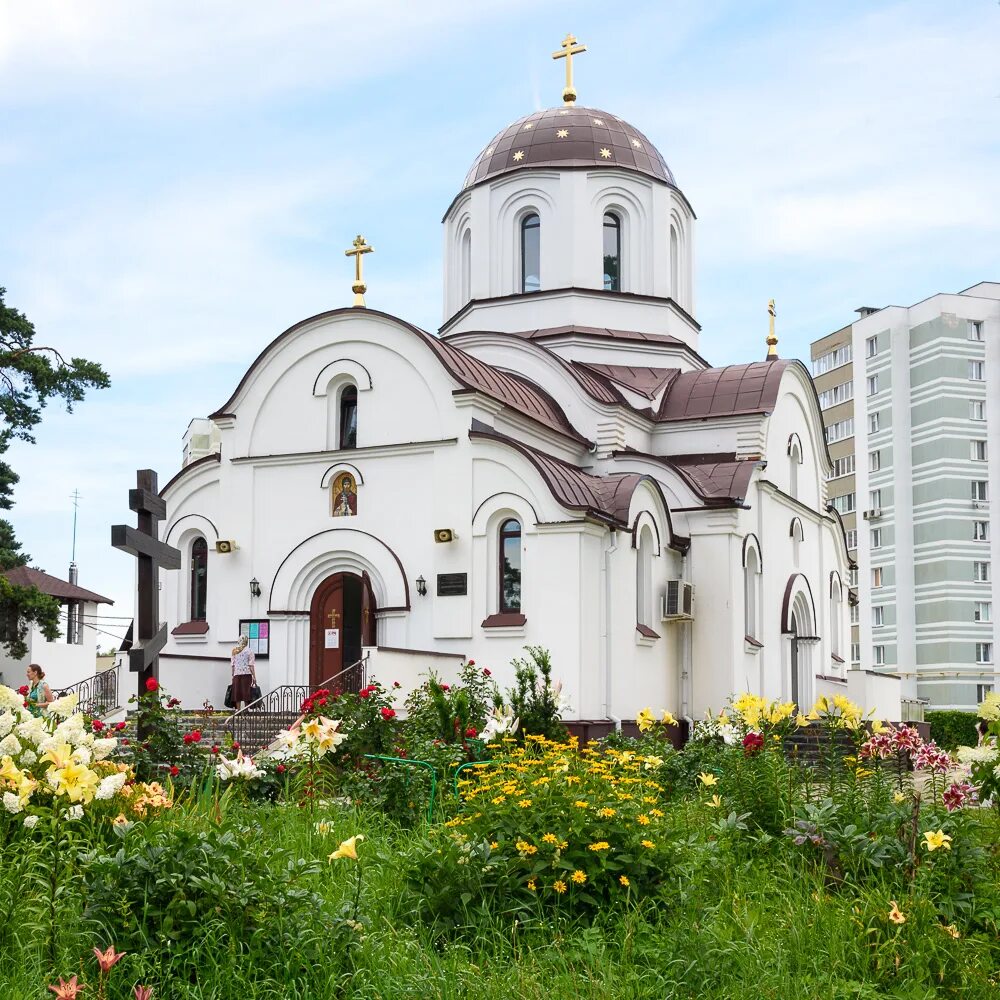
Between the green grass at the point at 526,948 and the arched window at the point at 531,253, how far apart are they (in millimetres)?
18069

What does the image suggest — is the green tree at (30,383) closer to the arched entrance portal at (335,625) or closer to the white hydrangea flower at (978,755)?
the arched entrance portal at (335,625)

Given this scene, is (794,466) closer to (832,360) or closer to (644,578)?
(644,578)

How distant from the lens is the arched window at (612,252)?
24.4m

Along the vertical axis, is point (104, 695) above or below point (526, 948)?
above

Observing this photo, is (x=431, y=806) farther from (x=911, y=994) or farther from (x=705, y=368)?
(x=705, y=368)

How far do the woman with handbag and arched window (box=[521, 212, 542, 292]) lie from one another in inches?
365

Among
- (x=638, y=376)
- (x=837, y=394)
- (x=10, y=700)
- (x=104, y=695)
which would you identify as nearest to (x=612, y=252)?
(x=638, y=376)

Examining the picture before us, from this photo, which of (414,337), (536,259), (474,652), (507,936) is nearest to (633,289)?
(536,259)

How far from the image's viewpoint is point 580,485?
18.7 m

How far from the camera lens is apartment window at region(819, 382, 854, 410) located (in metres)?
54.2

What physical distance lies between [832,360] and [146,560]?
47.9 meters

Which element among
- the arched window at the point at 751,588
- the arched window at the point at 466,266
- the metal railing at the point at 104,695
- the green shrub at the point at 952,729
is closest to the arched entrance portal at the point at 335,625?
the metal railing at the point at 104,695

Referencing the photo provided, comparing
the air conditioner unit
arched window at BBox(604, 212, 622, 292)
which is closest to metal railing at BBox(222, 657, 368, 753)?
the air conditioner unit

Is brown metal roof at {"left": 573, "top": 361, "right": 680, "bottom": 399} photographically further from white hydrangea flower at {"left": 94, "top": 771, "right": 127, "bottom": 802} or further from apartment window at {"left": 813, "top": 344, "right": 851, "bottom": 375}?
apartment window at {"left": 813, "top": 344, "right": 851, "bottom": 375}
